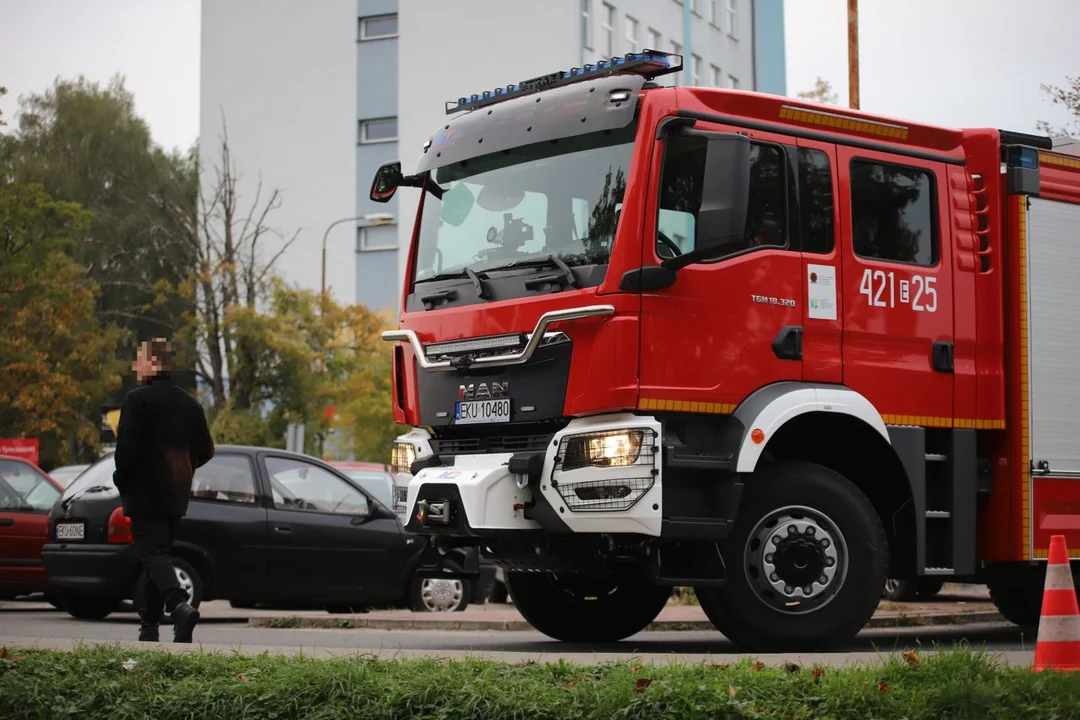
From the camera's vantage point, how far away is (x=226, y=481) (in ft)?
48.9

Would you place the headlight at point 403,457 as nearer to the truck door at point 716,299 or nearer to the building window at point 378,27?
the truck door at point 716,299

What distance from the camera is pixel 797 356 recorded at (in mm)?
9461

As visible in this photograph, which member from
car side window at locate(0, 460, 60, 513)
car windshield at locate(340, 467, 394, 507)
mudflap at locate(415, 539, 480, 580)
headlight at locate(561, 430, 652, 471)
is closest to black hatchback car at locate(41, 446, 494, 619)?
car side window at locate(0, 460, 60, 513)

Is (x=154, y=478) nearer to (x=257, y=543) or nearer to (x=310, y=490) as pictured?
(x=257, y=543)

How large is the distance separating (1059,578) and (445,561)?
398 cm

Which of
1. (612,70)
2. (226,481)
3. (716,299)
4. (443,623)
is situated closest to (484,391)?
(716,299)

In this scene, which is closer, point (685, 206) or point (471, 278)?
point (685, 206)

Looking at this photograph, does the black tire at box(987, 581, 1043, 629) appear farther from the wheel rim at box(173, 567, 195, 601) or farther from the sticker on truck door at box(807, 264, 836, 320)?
the wheel rim at box(173, 567, 195, 601)

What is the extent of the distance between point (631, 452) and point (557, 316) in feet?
2.88

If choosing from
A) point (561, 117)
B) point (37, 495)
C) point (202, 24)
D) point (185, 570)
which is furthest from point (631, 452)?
point (202, 24)

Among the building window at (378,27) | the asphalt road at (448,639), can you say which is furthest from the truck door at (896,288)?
the building window at (378,27)

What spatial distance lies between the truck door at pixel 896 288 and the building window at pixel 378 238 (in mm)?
42853

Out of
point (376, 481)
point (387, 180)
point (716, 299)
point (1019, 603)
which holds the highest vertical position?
point (387, 180)

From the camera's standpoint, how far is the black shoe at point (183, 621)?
9.60 meters
